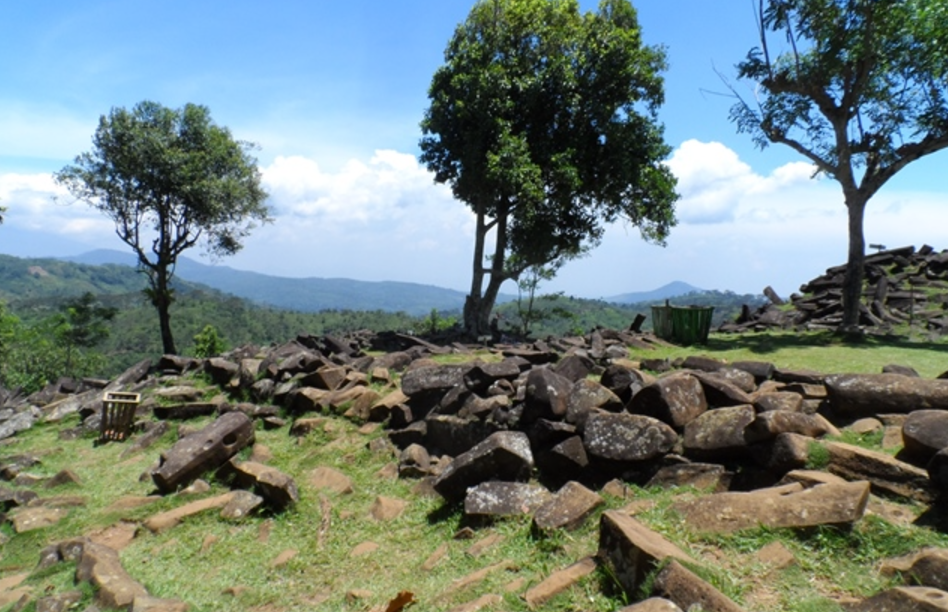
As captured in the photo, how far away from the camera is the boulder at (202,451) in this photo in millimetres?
8594

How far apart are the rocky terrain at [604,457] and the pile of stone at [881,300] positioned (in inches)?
430

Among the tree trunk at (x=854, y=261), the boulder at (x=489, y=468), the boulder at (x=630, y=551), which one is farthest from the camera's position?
the tree trunk at (x=854, y=261)

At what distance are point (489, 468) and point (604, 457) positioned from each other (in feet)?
4.07

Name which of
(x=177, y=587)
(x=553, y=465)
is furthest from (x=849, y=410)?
(x=177, y=587)

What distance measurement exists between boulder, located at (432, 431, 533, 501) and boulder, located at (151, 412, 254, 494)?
3.97m

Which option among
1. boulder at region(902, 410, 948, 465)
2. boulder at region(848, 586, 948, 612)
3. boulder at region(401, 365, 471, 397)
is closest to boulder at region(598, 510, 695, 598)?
boulder at region(848, 586, 948, 612)

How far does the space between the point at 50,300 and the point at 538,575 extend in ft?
576

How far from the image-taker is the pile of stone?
61.5 ft

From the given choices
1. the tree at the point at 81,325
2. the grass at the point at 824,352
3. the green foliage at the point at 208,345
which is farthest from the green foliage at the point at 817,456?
the tree at the point at 81,325

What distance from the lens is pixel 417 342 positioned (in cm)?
1728

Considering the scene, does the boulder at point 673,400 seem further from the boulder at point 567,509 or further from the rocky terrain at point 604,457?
the boulder at point 567,509

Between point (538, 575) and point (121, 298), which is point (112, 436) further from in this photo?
point (121, 298)

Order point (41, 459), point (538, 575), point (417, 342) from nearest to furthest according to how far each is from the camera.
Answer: point (538, 575) → point (41, 459) → point (417, 342)

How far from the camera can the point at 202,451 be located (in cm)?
893
